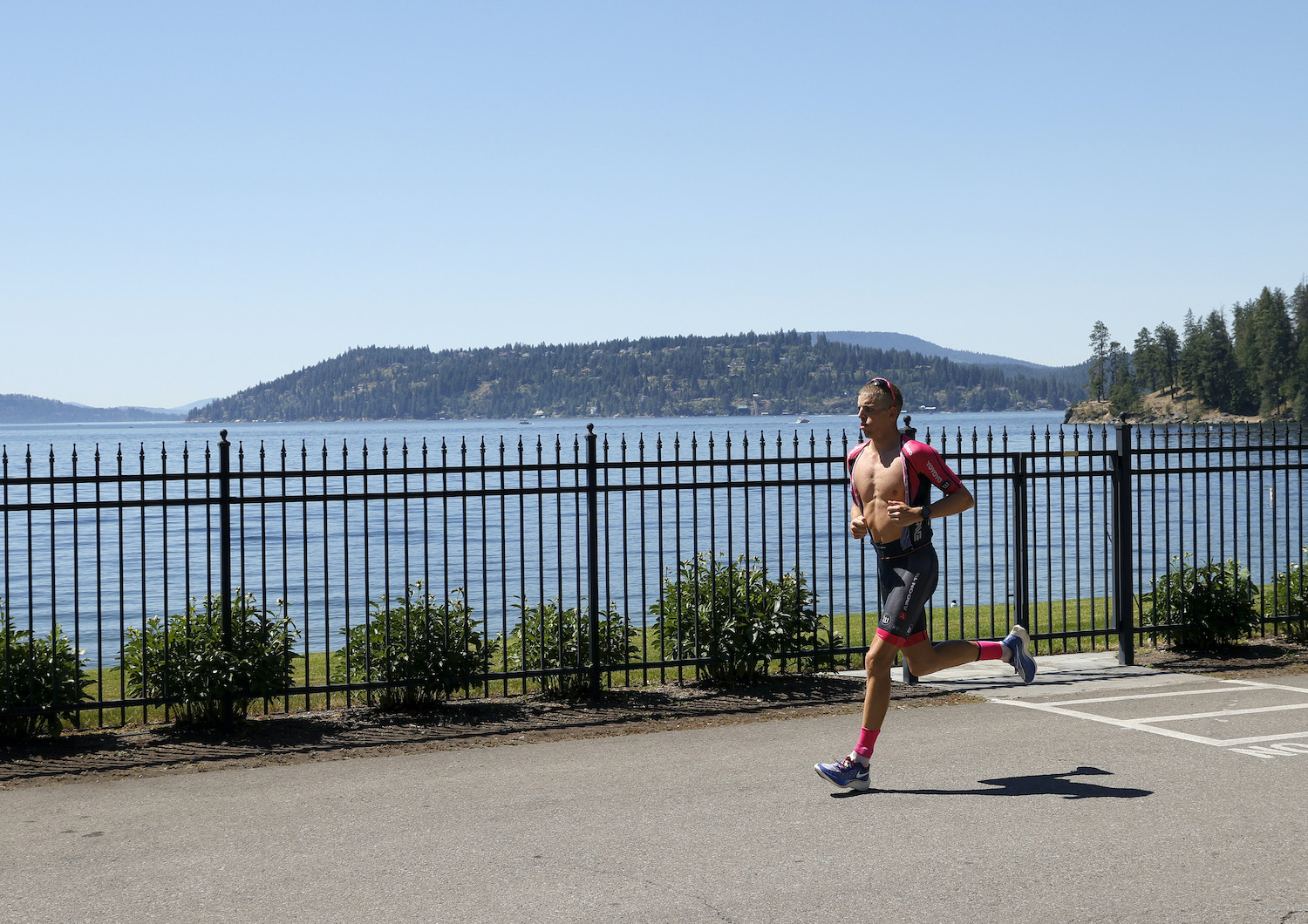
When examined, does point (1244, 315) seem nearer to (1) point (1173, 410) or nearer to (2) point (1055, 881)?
(1) point (1173, 410)

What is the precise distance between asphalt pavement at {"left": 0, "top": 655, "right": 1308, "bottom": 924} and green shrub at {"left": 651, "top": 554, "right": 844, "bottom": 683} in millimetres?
1327

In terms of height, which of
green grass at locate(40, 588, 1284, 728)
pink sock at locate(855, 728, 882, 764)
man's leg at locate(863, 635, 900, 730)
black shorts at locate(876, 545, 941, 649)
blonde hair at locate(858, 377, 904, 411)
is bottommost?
green grass at locate(40, 588, 1284, 728)

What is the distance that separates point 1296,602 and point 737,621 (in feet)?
19.0

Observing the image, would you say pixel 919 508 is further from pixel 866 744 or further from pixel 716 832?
pixel 716 832

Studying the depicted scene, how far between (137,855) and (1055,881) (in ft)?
12.7

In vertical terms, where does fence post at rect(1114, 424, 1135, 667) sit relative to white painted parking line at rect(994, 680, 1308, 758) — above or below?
above

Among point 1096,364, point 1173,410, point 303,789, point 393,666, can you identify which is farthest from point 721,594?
point 1096,364

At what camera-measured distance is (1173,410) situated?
162 metres

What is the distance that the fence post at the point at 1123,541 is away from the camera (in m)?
10.2

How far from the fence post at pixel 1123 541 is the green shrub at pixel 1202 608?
52 centimetres

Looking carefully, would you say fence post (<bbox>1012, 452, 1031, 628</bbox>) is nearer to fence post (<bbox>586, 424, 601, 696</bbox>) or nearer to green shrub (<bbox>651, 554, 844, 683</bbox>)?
green shrub (<bbox>651, 554, 844, 683</bbox>)

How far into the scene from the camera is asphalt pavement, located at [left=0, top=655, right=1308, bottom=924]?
462cm

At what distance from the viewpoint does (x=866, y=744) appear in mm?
6230

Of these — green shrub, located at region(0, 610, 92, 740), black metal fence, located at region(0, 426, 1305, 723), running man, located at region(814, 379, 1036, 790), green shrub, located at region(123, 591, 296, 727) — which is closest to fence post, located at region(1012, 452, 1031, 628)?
black metal fence, located at region(0, 426, 1305, 723)
